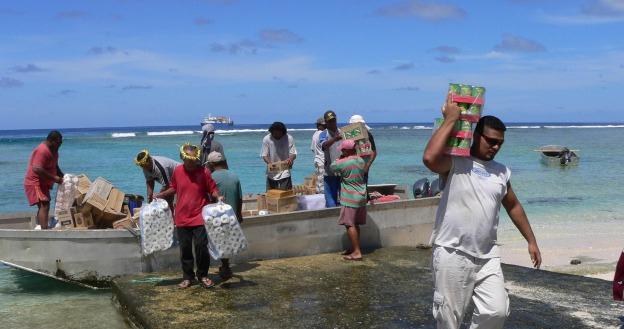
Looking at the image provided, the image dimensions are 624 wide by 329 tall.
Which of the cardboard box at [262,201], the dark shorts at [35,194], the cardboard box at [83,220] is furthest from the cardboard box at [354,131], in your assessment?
the dark shorts at [35,194]

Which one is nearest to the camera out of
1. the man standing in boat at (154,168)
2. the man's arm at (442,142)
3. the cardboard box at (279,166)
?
the man's arm at (442,142)

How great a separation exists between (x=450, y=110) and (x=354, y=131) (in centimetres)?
473

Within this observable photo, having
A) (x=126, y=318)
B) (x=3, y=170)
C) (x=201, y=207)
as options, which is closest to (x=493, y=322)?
(x=201, y=207)

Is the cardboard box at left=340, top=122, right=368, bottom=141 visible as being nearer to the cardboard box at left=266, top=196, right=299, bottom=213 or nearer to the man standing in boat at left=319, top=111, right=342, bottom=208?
the man standing in boat at left=319, top=111, right=342, bottom=208

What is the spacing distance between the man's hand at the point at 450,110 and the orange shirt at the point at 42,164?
6.66 meters

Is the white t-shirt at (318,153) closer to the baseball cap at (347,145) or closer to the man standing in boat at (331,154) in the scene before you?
the man standing in boat at (331,154)

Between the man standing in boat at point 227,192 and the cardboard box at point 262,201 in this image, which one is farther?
the cardboard box at point 262,201

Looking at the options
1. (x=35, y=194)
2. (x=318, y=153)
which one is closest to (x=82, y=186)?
(x=35, y=194)

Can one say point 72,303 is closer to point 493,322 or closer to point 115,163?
point 493,322

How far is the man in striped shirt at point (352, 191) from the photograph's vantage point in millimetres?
8422

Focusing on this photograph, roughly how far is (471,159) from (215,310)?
3.33 metres

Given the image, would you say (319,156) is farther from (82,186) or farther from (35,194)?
(35,194)

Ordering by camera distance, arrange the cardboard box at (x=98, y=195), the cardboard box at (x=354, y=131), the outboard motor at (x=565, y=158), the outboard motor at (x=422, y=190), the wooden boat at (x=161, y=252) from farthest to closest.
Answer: the outboard motor at (x=565, y=158)
the outboard motor at (x=422, y=190)
the cardboard box at (x=354, y=131)
the cardboard box at (x=98, y=195)
the wooden boat at (x=161, y=252)

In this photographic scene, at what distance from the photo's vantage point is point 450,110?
158 inches
